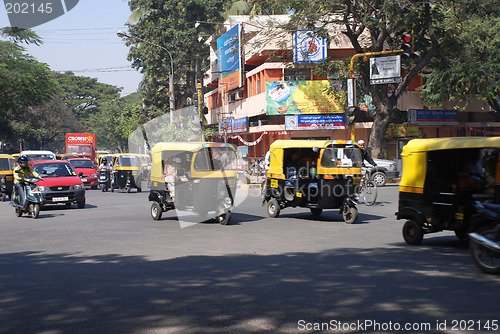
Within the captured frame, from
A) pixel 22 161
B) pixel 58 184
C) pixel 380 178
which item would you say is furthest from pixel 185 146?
pixel 380 178

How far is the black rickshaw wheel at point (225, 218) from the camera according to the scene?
13.7 meters

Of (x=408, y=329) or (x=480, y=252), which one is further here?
(x=480, y=252)

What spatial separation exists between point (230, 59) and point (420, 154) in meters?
36.7

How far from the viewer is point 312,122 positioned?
37625mm

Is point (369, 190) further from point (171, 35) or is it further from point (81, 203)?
point (171, 35)

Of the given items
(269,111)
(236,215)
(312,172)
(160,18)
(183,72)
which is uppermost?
(160,18)

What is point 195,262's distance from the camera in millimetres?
8594

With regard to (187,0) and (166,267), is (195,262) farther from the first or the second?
(187,0)

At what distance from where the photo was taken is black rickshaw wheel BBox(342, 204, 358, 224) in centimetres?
1386

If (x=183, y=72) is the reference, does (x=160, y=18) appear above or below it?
above

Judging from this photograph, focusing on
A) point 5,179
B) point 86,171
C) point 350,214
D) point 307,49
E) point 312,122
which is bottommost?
point 350,214

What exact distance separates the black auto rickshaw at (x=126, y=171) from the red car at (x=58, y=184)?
8.39m

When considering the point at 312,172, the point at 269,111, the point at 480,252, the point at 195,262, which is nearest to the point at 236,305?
the point at 195,262

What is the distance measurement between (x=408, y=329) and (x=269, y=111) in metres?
33.3
